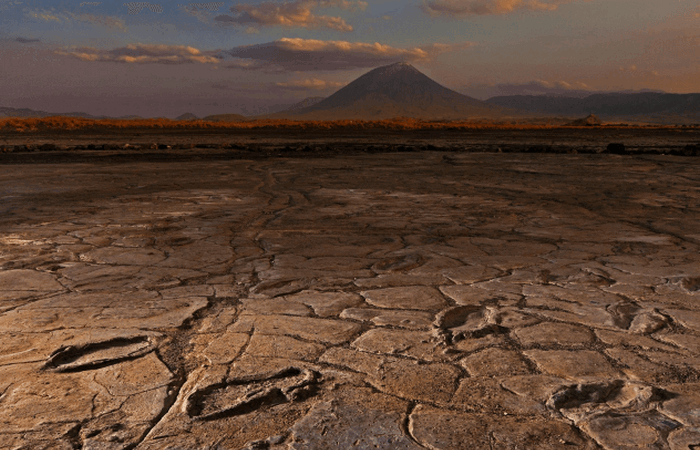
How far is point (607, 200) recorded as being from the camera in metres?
6.67

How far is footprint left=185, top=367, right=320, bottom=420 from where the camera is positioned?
1921mm

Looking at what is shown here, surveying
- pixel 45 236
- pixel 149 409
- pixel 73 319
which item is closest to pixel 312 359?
pixel 149 409

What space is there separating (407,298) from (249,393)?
1.27 metres

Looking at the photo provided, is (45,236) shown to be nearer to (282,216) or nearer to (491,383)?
(282,216)

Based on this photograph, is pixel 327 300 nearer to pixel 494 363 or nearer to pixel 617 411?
pixel 494 363

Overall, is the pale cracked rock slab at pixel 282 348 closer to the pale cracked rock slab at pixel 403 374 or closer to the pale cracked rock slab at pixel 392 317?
the pale cracked rock slab at pixel 403 374

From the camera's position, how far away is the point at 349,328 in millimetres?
2643

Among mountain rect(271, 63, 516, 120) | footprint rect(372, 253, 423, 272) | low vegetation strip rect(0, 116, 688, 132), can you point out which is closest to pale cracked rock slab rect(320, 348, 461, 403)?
footprint rect(372, 253, 423, 272)

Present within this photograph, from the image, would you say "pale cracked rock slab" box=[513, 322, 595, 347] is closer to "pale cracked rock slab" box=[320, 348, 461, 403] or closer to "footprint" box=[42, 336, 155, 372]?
"pale cracked rock slab" box=[320, 348, 461, 403]

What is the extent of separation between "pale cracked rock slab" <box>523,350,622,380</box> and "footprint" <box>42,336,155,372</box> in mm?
1577

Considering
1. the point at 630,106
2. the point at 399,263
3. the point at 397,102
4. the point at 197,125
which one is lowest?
the point at 399,263

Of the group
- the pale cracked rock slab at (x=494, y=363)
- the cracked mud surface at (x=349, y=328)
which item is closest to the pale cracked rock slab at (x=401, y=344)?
the cracked mud surface at (x=349, y=328)

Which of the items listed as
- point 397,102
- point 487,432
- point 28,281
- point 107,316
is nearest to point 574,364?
point 487,432

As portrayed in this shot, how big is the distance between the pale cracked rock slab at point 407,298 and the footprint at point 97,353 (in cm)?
115
